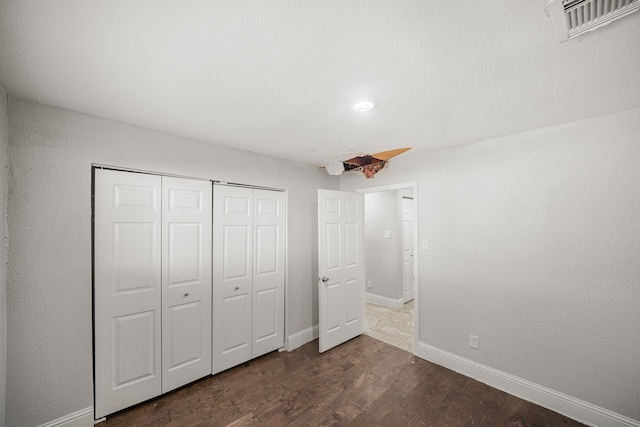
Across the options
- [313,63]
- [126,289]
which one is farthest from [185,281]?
[313,63]

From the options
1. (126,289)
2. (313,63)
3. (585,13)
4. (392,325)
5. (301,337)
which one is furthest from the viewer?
(392,325)

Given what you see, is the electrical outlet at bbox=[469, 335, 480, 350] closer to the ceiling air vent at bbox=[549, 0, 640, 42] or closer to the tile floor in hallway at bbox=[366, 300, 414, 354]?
the tile floor in hallway at bbox=[366, 300, 414, 354]

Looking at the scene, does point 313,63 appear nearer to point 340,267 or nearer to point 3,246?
point 3,246

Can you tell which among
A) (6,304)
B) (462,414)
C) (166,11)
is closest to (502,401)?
(462,414)

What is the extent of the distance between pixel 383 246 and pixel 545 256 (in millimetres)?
2657

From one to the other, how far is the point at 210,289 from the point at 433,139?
2.67 metres

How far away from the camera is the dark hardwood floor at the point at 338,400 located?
2035 mm

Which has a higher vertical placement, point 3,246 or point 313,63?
point 313,63

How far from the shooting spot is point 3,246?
5.43ft

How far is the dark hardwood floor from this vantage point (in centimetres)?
204

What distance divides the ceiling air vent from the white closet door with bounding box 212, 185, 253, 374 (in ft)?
8.65

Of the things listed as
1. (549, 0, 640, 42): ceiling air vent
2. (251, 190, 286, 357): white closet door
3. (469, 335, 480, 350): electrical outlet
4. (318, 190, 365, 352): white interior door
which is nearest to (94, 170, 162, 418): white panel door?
(251, 190, 286, 357): white closet door

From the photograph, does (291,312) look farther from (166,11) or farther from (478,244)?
(166,11)

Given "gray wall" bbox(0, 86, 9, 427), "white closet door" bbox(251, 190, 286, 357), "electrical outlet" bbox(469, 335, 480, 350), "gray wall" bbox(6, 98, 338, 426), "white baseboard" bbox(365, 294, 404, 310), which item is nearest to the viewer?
"gray wall" bbox(0, 86, 9, 427)
